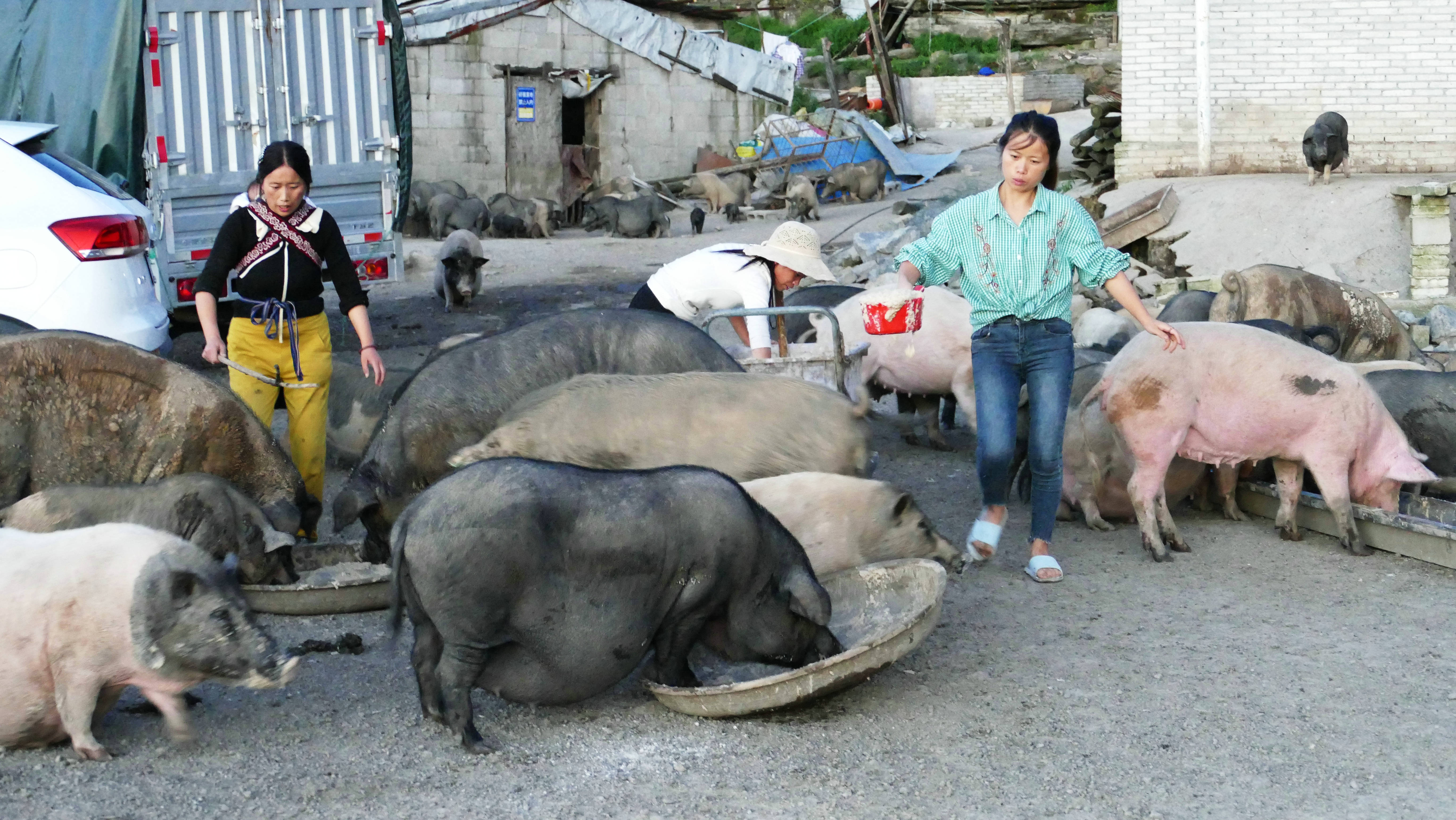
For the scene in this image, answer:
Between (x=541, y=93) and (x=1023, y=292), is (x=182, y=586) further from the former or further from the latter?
(x=541, y=93)

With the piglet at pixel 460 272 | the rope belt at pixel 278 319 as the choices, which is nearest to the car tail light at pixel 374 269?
the piglet at pixel 460 272

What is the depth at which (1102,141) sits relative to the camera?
16016 mm

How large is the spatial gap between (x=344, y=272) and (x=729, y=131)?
68.5ft

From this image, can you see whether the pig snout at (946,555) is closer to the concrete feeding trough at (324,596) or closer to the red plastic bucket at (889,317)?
the red plastic bucket at (889,317)

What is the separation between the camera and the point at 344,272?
5480mm

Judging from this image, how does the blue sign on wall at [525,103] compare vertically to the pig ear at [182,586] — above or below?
above

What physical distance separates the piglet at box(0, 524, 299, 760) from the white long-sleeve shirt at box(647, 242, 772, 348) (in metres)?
2.98

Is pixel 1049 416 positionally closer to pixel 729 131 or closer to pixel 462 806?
pixel 462 806

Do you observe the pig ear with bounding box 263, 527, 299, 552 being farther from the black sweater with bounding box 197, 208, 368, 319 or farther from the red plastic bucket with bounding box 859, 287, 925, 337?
the red plastic bucket with bounding box 859, 287, 925, 337

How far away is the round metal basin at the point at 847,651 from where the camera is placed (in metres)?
3.57

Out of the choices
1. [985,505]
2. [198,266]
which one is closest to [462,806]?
[985,505]

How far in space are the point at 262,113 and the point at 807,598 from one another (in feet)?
23.4

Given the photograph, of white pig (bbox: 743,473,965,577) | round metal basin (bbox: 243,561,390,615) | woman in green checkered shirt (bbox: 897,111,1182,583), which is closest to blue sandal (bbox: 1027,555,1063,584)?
woman in green checkered shirt (bbox: 897,111,1182,583)

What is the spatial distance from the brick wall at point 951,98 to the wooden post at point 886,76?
71 cm
